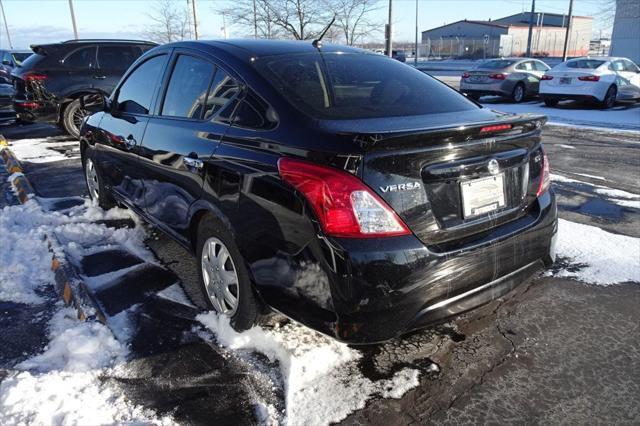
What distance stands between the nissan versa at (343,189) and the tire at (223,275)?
0.04ft

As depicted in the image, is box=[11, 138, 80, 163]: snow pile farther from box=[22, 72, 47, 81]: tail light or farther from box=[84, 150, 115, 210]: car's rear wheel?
box=[84, 150, 115, 210]: car's rear wheel

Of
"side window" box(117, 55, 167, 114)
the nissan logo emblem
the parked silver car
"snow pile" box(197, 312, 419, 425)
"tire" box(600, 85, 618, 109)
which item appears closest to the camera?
"snow pile" box(197, 312, 419, 425)

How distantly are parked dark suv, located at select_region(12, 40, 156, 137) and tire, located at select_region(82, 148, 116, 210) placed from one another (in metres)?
4.68

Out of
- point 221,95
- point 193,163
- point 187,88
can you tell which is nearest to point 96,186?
point 187,88

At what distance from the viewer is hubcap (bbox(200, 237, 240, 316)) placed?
9.39 feet

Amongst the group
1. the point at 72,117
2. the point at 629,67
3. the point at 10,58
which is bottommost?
the point at 72,117

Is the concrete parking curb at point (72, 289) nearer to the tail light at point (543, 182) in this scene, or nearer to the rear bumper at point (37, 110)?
the tail light at point (543, 182)

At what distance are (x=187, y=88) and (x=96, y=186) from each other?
239cm

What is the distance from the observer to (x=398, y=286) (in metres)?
2.16

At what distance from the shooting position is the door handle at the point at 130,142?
384 centimetres

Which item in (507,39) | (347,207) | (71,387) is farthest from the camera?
(507,39)

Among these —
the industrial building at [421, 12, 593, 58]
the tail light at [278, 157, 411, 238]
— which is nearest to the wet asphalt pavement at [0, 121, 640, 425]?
the tail light at [278, 157, 411, 238]

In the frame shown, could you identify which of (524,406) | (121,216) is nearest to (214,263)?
(524,406)

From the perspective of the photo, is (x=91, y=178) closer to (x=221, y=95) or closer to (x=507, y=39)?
(x=221, y=95)
